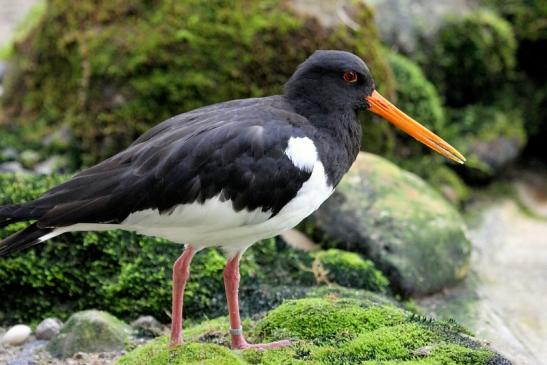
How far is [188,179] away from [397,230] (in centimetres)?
313

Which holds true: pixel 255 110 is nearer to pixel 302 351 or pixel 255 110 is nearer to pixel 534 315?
pixel 302 351

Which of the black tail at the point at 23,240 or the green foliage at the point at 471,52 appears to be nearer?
the black tail at the point at 23,240

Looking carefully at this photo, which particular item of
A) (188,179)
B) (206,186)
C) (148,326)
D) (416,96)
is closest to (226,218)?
(206,186)

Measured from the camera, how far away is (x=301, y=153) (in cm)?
552

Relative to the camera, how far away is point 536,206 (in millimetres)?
11055

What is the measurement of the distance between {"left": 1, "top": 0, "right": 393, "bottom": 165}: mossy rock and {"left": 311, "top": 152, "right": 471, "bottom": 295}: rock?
5.00 ft

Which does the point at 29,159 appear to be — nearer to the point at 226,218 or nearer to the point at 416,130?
the point at 226,218

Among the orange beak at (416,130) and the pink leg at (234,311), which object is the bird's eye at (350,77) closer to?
the orange beak at (416,130)

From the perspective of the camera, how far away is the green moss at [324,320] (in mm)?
5887

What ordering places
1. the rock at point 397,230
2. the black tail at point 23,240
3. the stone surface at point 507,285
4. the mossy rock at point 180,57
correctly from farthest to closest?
the mossy rock at point 180,57, the rock at point 397,230, the stone surface at point 507,285, the black tail at point 23,240

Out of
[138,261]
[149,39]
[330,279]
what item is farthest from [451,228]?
[149,39]

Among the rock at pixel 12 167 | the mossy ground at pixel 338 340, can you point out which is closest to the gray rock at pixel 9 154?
the rock at pixel 12 167

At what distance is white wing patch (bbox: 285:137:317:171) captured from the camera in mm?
5500

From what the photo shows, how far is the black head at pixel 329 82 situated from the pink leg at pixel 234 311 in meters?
1.21
